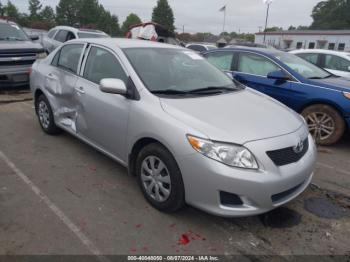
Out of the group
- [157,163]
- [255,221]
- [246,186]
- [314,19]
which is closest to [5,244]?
[157,163]

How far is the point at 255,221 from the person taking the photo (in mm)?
3148

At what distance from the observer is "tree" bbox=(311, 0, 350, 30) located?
83.2 metres

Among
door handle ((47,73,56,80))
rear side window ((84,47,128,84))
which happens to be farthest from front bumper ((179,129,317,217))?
door handle ((47,73,56,80))

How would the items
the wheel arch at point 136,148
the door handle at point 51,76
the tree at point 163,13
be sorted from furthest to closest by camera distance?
the tree at point 163,13, the door handle at point 51,76, the wheel arch at point 136,148

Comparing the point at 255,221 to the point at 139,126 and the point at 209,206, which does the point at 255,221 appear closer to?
the point at 209,206

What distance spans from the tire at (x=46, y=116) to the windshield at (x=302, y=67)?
4106 mm

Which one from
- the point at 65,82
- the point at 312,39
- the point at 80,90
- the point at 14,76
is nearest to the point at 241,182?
the point at 80,90

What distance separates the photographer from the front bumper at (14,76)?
25.6ft

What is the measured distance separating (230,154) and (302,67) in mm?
4033

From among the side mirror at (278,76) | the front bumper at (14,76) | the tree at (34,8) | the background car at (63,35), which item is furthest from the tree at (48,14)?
the side mirror at (278,76)

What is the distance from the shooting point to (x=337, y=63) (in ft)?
27.7

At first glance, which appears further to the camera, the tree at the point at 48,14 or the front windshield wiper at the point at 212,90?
the tree at the point at 48,14

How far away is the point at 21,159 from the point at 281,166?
337 centimetres

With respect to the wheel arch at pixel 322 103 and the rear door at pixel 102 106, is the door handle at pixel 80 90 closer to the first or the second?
the rear door at pixel 102 106
